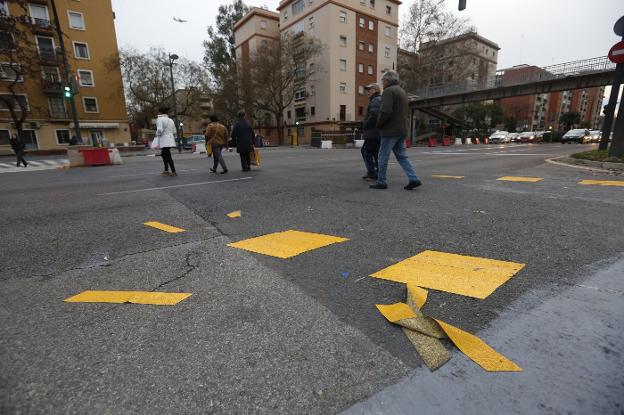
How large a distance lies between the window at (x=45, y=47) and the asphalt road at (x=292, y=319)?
41.7 metres

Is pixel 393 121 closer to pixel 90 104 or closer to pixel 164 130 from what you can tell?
pixel 164 130

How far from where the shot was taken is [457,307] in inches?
72.2

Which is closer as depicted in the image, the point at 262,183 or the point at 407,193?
the point at 407,193

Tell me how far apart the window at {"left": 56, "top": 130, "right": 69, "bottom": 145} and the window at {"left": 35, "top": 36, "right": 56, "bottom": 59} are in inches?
302

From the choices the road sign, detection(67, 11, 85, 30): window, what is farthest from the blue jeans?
detection(67, 11, 85, 30): window

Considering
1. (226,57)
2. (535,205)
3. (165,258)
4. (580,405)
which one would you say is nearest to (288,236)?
(165,258)

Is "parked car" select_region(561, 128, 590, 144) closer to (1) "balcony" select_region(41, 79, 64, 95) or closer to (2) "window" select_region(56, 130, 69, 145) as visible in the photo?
(1) "balcony" select_region(41, 79, 64, 95)

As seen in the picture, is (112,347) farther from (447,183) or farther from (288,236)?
(447,183)

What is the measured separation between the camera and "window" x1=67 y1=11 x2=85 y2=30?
1325 inches

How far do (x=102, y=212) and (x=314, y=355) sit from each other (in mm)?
4293

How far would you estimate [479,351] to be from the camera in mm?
1469

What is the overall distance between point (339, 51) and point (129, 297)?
154ft

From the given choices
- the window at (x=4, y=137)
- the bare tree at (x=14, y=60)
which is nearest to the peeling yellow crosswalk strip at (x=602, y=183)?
the bare tree at (x=14, y=60)

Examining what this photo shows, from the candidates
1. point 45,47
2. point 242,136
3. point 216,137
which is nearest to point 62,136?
point 45,47
